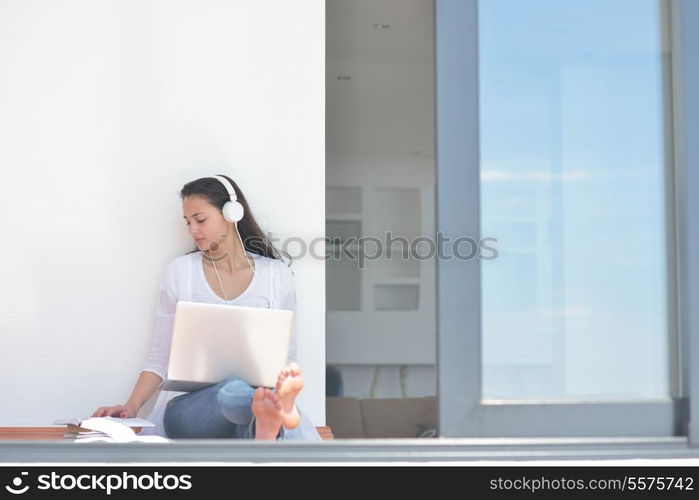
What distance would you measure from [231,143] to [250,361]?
1.16 metres

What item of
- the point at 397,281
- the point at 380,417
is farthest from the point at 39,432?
the point at 397,281

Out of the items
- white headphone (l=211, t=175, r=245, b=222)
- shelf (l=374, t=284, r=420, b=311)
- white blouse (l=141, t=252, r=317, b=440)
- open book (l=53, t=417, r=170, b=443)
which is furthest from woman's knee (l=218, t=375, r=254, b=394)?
shelf (l=374, t=284, r=420, b=311)

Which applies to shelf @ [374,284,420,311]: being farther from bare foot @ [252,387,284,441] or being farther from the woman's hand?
bare foot @ [252,387,284,441]

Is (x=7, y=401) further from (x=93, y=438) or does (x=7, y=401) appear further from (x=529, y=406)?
(x=529, y=406)

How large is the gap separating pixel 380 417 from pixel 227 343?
280cm

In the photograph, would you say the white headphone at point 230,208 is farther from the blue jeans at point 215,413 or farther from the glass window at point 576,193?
the glass window at point 576,193

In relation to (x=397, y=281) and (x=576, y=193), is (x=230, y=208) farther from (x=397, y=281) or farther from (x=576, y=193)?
(x=397, y=281)

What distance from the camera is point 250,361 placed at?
3.41 metres

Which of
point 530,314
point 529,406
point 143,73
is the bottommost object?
point 529,406

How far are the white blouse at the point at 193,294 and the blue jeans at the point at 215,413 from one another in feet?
0.97

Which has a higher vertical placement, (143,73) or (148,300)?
(143,73)

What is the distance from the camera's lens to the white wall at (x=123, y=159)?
13.5 ft
